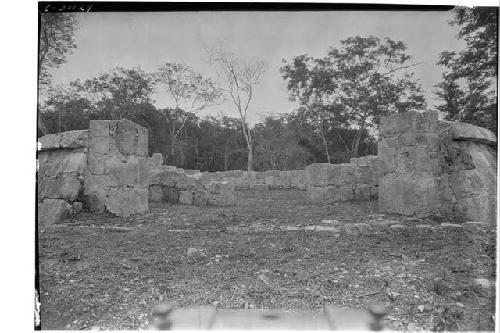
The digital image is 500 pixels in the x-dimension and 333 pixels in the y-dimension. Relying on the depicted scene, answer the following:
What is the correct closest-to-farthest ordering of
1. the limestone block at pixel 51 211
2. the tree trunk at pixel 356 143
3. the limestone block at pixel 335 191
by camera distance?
the limestone block at pixel 51 211 < the tree trunk at pixel 356 143 < the limestone block at pixel 335 191

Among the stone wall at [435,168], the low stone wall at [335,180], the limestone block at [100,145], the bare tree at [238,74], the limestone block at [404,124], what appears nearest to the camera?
→ the bare tree at [238,74]

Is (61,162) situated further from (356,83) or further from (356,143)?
(356,143)

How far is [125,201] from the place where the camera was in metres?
3.09

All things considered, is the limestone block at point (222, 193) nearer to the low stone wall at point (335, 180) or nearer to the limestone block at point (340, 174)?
the low stone wall at point (335, 180)

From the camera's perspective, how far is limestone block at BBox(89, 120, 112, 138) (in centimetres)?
276

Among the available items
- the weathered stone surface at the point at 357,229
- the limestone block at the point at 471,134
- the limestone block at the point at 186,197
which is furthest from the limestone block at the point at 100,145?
the limestone block at the point at 471,134

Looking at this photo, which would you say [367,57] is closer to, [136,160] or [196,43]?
[196,43]

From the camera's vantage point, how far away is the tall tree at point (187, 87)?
207 centimetres

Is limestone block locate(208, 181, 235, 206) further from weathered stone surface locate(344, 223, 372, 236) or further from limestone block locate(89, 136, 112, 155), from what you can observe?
weathered stone surface locate(344, 223, 372, 236)

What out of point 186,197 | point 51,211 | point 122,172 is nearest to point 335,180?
point 186,197

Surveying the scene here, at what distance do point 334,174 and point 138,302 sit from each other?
3.93 metres

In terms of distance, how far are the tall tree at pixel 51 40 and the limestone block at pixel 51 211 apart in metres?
0.68

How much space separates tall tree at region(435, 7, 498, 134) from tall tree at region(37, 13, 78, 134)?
9.29ft

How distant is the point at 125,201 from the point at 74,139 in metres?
0.85
